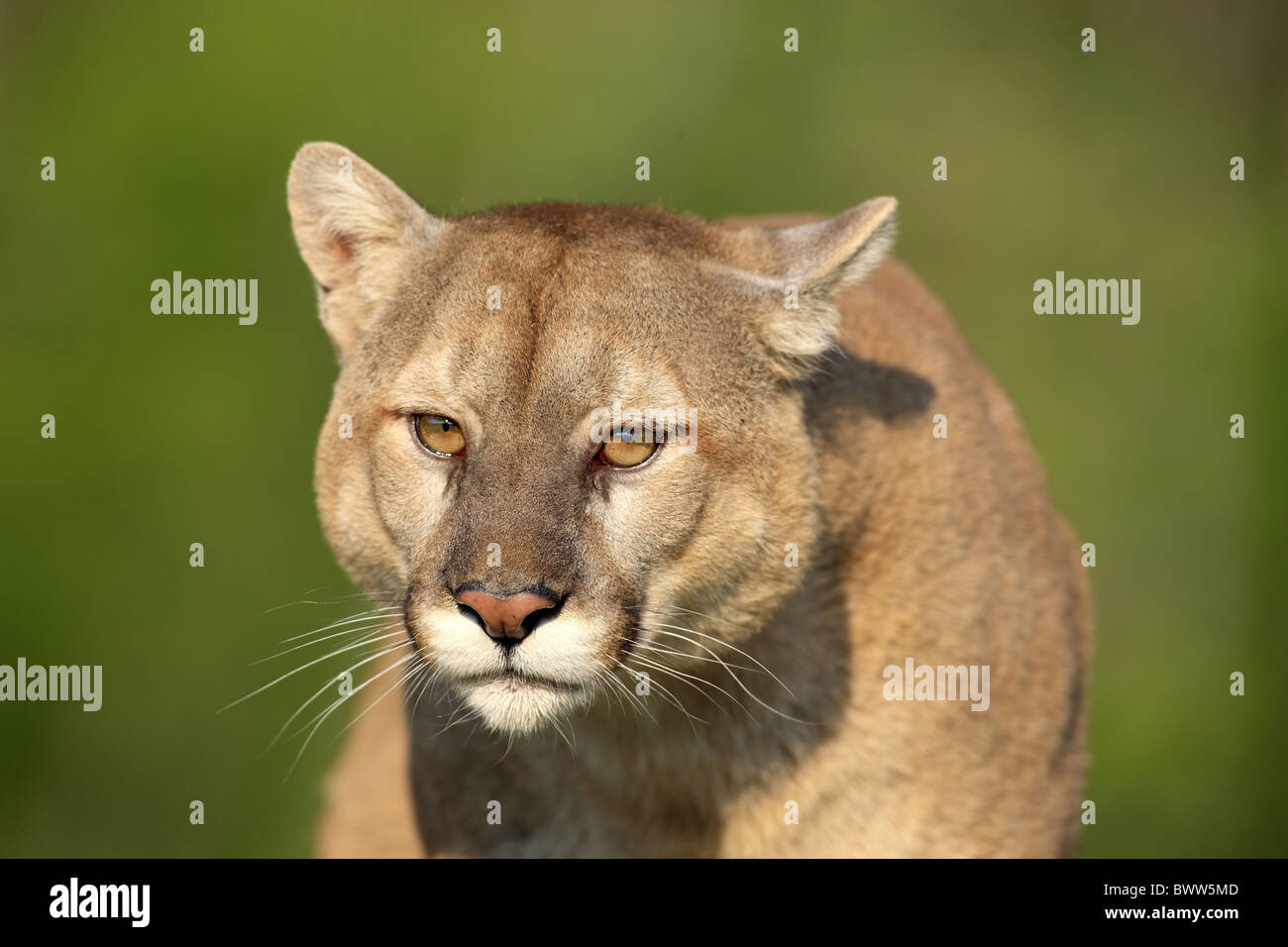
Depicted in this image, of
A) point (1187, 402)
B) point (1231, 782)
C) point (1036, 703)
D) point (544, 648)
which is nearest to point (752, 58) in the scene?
point (1187, 402)

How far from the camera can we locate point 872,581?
6773 millimetres

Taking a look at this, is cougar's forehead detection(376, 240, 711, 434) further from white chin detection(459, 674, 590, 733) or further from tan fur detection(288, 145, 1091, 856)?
white chin detection(459, 674, 590, 733)

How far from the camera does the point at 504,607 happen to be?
18.2 ft

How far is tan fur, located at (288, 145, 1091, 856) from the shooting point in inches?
232

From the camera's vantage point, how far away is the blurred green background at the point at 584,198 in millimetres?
14156

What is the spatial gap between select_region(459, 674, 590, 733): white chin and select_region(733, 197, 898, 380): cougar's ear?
58.8 inches

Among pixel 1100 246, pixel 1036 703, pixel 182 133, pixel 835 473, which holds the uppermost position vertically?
pixel 182 133

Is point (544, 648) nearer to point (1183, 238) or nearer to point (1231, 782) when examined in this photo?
point (1231, 782)

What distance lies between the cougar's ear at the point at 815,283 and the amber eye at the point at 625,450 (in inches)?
27.7

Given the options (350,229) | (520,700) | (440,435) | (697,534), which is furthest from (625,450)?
(350,229)

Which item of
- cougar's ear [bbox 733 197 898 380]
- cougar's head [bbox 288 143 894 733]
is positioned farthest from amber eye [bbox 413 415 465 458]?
cougar's ear [bbox 733 197 898 380]

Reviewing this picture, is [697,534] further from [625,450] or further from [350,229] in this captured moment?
[350,229]

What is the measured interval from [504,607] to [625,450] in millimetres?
759

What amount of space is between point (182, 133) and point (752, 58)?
5.97 metres
